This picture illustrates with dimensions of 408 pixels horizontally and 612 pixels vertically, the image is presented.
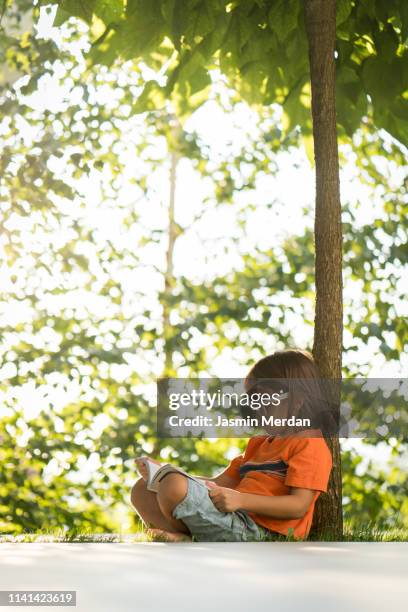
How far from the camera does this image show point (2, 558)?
1437 millimetres

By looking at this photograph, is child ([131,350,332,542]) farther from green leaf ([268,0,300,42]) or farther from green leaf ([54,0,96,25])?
green leaf ([54,0,96,25])

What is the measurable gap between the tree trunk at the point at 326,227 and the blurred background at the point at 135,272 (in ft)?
4.89

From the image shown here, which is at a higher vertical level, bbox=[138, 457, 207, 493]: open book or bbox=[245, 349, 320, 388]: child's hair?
bbox=[245, 349, 320, 388]: child's hair

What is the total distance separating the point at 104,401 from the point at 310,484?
6.47 feet

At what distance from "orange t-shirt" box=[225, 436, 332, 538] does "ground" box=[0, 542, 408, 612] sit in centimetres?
19

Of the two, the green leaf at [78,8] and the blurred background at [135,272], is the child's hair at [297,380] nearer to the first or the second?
the green leaf at [78,8]

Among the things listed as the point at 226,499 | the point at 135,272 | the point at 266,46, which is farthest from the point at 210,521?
the point at 135,272

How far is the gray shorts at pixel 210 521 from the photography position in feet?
6.12

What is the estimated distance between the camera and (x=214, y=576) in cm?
118

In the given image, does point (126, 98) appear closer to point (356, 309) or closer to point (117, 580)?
point (356, 309)

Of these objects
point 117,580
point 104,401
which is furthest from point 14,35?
point 117,580

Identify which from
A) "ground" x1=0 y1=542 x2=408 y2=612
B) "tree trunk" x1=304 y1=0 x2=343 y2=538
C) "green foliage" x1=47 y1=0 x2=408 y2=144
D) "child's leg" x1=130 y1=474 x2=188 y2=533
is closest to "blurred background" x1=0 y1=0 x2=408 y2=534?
"green foliage" x1=47 y1=0 x2=408 y2=144

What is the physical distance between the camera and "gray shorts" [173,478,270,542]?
1865mm

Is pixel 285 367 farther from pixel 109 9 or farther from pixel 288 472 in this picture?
pixel 109 9
